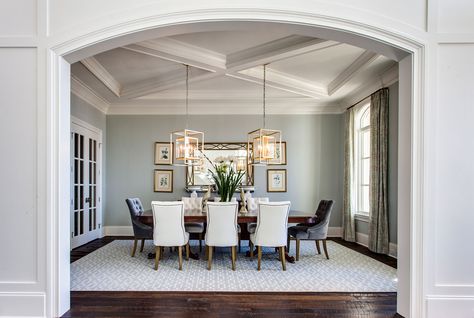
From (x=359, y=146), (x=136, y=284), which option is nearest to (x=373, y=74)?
(x=359, y=146)

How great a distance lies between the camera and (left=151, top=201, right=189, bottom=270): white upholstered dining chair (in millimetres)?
3885

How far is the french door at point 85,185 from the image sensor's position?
16.8 ft

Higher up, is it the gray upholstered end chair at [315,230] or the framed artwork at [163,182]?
the framed artwork at [163,182]

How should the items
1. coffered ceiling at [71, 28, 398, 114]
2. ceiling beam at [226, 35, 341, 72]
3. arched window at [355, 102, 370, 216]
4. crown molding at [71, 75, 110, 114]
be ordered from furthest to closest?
arched window at [355, 102, 370, 216]
crown molding at [71, 75, 110, 114]
coffered ceiling at [71, 28, 398, 114]
ceiling beam at [226, 35, 341, 72]

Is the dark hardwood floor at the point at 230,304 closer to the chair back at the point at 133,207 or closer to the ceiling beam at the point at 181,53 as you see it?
the chair back at the point at 133,207

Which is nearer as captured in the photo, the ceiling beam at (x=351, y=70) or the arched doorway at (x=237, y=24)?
the arched doorway at (x=237, y=24)

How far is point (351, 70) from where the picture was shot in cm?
474

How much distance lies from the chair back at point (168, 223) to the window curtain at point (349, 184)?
3.53 meters

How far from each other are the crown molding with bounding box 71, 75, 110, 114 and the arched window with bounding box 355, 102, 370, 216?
507 cm

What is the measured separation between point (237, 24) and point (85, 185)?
4420mm

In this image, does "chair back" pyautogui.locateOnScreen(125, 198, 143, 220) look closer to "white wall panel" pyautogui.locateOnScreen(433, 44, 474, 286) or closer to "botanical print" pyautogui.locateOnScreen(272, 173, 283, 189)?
"botanical print" pyautogui.locateOnScreen(272, 173, 283, 189)

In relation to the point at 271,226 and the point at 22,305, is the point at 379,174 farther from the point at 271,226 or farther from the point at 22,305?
the point at 22,305

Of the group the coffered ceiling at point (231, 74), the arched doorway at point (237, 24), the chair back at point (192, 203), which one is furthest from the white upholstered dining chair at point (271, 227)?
the coffered ceiling at point (231, 74)

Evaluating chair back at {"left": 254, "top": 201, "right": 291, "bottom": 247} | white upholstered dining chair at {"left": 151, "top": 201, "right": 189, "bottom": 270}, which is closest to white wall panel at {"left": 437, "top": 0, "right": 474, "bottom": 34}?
chair back at {"left": 254, "top": 201, "right": 291, "bottom": 247}
